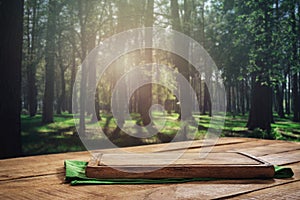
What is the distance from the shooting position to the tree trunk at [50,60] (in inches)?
303

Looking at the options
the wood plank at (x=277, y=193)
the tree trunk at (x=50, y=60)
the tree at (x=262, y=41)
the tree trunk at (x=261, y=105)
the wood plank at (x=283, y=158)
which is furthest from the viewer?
the tree trunk at (x=50, y=60)

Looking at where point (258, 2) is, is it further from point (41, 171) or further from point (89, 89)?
point (41, 171)

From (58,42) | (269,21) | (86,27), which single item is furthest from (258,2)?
(58,42)

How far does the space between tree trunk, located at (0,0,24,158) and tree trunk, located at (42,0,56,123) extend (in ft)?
15.3

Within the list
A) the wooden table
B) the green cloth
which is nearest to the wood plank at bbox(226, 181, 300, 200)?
the wooden table

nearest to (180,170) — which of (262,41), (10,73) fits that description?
(10,73)

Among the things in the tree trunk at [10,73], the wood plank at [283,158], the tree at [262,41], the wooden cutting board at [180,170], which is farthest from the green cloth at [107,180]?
the tree at [262,41]

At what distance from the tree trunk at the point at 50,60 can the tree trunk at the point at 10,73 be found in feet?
15.3

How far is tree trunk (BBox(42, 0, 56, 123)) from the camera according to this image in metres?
7.71

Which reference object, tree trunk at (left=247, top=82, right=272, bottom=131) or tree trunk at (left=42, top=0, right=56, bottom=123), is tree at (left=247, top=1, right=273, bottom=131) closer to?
tree trunk at (left=247, top=82, right=272, bottom=131)

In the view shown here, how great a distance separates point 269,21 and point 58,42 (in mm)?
5122

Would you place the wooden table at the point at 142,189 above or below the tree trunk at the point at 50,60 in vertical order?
below

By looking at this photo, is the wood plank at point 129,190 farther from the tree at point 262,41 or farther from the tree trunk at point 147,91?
the tree trunk at point 147,91

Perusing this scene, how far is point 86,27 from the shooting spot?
8.05 meters
